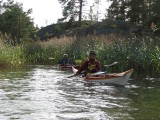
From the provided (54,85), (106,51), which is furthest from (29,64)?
(54,85)

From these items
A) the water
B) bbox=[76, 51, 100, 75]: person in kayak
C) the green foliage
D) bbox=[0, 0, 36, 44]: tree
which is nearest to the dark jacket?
bbox=[76, 51, 100, 75]: person in kayak

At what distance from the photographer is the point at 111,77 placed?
40.6ft

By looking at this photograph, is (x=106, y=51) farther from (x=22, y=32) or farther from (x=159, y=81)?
(x=22, y=32)

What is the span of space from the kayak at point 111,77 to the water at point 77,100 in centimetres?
25

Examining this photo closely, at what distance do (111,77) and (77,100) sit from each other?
3.10 metres

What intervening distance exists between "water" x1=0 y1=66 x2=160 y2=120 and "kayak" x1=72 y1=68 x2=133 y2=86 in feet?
0.81

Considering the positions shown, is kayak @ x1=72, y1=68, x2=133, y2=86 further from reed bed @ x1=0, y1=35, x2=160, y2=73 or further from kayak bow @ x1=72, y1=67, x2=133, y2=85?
reed bed @ x1=0, y1=35, x2=160, y2=73

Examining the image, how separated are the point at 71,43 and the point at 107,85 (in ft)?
33.9

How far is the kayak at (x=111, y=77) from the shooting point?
39.4 feet

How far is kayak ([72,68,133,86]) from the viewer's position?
12.0m

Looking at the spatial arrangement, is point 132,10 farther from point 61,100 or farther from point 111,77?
point 61,100

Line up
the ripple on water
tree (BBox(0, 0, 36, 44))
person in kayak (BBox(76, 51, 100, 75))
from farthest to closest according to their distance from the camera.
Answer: tree (BBox(0, 0, 36, 44))
person in kayak (BBox(76, 51, 100, 75))
the ripple on water

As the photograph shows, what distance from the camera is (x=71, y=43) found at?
2261 cm

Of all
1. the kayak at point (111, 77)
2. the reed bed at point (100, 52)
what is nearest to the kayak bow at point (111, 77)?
the kayak at point (111, 77)
